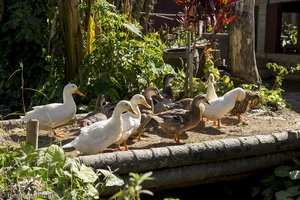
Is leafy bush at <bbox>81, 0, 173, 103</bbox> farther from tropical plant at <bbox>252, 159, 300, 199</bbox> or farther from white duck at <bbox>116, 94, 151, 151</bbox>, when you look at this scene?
tropical plant at <bbox>252, 159, 300, 199</bbox>

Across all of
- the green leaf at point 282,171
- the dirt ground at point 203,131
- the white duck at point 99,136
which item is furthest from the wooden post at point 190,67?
the white duck at point 99,136

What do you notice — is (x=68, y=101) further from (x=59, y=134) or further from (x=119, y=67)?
(x=119, y=67)

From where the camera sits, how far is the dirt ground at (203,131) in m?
5.96

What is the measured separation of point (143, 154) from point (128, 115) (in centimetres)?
88

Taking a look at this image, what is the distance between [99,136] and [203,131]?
1966mm

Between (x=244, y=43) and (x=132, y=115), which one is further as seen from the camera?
(x=244, y=43)

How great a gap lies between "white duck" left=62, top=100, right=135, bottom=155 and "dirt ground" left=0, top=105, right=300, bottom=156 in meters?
0.40

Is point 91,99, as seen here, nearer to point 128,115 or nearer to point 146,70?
point 146,70

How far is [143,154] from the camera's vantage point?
500cm

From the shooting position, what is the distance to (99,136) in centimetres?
512

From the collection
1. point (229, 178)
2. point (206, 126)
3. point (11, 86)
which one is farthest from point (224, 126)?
point (11, 86)

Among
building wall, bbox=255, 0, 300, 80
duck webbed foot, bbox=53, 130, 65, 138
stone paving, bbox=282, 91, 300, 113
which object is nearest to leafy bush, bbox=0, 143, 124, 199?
duck webbed foot, bbox=53, 130, 65, 138

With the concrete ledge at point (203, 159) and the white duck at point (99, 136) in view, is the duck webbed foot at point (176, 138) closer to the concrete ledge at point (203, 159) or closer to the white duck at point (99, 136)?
the concrete ledge at point (203, 159)

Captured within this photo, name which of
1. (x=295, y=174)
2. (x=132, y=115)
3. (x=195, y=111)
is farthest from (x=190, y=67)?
(x=295, y=174)
